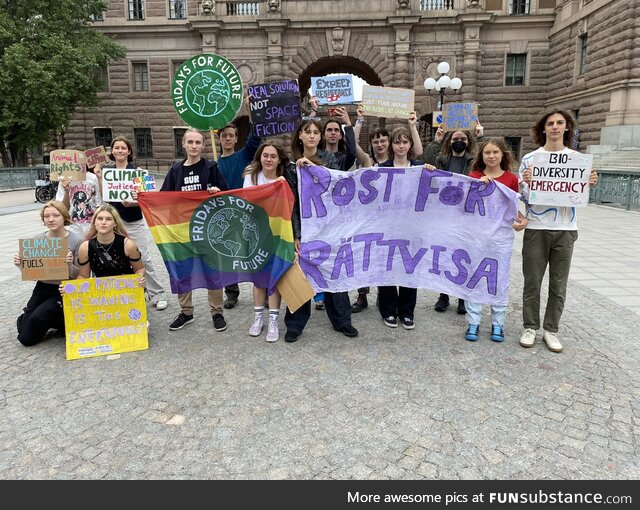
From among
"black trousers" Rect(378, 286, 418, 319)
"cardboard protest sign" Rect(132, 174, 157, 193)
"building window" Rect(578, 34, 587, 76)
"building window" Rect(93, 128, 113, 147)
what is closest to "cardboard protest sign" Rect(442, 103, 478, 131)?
"black trousers" Rect(378, 286, 418, 319)

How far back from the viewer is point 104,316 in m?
4.46

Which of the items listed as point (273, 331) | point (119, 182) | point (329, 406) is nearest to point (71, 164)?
point (119, 182)

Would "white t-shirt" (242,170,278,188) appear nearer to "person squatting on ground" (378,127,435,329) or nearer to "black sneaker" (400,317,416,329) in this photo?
"person squatting on ground" (378,127,435,329)

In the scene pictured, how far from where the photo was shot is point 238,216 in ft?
15.4

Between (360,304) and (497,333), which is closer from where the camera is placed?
(497,333)

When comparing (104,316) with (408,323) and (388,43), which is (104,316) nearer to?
(408,323)

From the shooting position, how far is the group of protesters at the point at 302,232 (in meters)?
4.38

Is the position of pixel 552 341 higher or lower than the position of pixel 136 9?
lower

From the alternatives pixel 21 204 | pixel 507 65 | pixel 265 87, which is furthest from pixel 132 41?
pixel 265 87

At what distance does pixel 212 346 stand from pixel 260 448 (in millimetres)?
1784

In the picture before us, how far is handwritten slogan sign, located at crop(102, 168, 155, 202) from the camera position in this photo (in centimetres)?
523

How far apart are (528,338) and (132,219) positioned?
177 inches

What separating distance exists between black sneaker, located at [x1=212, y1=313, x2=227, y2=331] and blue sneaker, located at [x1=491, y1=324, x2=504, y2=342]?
273 cm
